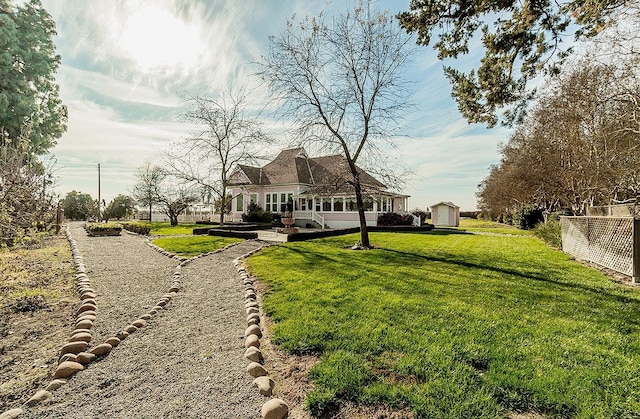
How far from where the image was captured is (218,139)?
19.0 m

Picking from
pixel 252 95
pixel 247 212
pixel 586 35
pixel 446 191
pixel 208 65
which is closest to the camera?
pixel 586 35

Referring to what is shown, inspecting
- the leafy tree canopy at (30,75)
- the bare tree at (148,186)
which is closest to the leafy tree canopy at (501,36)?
the leafy tree canopy at (30,75)

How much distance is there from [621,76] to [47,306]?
18.5 meters

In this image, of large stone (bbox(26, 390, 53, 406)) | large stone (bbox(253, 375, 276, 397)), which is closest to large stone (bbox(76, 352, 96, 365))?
large stone (bbox(26, 390, 53, 406))

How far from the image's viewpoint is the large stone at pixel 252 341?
3469 millimetres

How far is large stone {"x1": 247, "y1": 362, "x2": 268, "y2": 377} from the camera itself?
291 centimetres

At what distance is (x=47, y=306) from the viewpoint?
4.91 meters

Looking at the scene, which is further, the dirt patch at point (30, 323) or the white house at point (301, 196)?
the white house at point (301, 196)

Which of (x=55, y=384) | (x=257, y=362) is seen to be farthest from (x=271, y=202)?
(x=55, y=384)

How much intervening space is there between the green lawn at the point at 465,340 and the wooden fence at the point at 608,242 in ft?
2.81

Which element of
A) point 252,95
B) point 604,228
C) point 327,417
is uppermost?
point 252,95

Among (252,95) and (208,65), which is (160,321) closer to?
(208,65)

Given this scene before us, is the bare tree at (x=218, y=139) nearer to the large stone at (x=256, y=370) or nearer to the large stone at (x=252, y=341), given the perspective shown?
the large stone at (x=252, y=341)

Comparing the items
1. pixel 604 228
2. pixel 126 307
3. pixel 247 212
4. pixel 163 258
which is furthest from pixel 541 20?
pixel 247 212
